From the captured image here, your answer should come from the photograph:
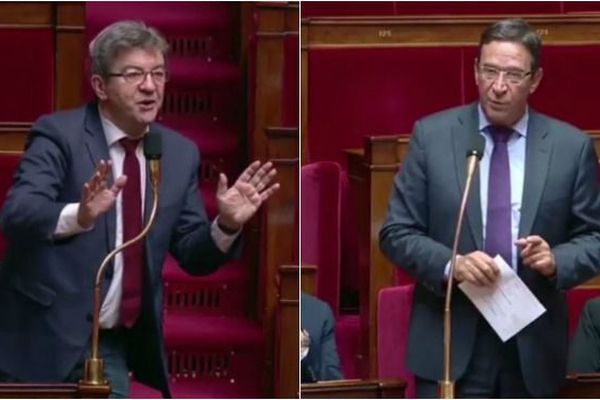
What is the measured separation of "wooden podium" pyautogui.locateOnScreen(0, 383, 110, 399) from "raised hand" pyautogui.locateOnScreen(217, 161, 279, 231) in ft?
0.65

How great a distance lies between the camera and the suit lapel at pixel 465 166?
1.32m

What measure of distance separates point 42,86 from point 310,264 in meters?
0.31

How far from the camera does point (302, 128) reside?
1.70 meters

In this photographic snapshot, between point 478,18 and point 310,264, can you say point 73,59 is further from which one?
point 478,18

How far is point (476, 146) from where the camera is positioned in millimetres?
1273

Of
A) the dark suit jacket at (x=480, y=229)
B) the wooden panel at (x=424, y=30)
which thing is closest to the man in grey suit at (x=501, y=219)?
the dark suit jacket at (x=480, y=229)

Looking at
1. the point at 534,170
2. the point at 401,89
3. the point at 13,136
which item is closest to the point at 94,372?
the point at 13,136

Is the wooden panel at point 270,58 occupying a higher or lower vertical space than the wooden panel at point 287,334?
higher

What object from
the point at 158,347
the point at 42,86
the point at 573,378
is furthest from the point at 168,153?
the point at 573,378

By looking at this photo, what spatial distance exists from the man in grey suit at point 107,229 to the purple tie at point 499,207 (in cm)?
18

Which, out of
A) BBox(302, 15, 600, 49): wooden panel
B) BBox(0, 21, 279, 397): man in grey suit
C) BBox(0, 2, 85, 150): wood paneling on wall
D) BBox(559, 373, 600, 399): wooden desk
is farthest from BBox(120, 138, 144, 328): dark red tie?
BBox(302, 15, 600, 49): wooden panel

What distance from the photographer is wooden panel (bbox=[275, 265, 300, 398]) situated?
142 centimetres

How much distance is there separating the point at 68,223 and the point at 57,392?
0.60 feet

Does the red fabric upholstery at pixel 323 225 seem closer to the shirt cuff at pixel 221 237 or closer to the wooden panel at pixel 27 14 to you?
the shirt cuff at pixel 221 237
